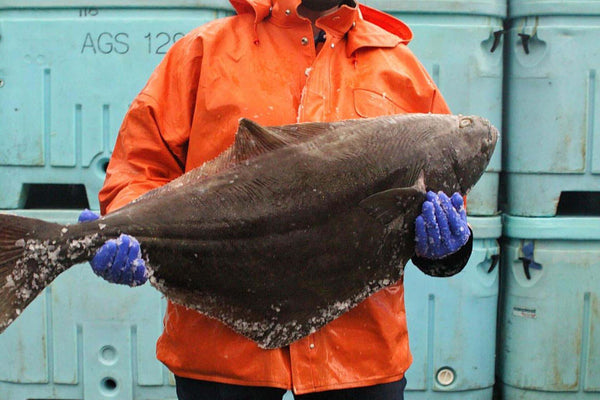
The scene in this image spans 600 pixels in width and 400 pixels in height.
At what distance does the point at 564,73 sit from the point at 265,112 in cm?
196

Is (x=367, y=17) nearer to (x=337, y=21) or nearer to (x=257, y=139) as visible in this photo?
(x=337, y=21)

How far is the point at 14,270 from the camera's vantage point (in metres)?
2.06

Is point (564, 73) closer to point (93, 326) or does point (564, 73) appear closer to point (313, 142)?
point (313, 142)

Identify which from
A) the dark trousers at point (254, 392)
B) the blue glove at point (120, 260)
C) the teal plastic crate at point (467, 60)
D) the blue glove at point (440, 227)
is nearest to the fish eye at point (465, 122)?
the blue glove at point (440, 227)

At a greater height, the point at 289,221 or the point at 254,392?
the point at 289,221

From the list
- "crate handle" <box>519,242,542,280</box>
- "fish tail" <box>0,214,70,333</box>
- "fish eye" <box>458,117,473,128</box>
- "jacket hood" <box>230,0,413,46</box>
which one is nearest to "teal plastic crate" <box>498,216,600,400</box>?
"crate handle" <box>519,242,542,280</box>

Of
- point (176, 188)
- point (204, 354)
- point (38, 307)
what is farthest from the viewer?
point (38, 307)

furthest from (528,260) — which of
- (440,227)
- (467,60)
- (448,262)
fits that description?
(440,227)

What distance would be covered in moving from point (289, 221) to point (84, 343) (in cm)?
196

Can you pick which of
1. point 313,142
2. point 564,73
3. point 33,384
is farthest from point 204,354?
point 564,73

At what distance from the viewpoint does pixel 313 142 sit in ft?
→ 7.52

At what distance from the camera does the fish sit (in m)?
2.21

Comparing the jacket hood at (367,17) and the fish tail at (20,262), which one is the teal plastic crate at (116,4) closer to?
the jacket hood at (367,17)

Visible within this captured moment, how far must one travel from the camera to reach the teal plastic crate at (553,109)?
3855 mm
